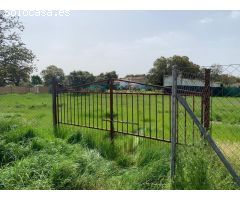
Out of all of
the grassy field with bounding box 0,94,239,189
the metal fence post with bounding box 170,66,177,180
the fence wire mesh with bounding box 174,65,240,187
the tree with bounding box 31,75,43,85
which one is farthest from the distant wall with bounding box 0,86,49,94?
the metal fence post with bounding box 170,66,177,180

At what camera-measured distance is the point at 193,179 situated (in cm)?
327

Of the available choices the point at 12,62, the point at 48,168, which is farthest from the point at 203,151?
the point at 12,62

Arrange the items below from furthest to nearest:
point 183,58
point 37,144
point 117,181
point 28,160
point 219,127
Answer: point 183,58
point 219,127
point 37,144
point 28,160
point 117,181

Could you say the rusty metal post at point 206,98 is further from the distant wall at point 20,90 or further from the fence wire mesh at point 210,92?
the distant wall at point 20,90

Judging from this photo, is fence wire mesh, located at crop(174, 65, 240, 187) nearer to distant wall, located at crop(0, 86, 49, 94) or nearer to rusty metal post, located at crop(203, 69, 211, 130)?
rusty metal post, located at crop(203, 69, 211, 130)

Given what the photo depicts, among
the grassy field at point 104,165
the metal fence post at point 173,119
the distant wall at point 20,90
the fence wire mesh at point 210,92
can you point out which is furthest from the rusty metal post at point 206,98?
the distant wall at point 20,90

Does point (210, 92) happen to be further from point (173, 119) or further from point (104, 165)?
point (104, 165)

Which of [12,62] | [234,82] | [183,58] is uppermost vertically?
[183,58]

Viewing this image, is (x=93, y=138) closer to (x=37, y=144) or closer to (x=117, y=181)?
(x=37, y=144)

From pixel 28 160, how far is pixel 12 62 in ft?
14.2

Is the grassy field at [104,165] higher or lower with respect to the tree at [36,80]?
lower

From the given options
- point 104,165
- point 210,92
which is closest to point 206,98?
point 210,92

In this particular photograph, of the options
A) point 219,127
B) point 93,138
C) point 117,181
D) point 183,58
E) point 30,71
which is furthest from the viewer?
point 183,58

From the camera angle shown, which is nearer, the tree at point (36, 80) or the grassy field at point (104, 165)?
the grassy field at point (104, 165)
